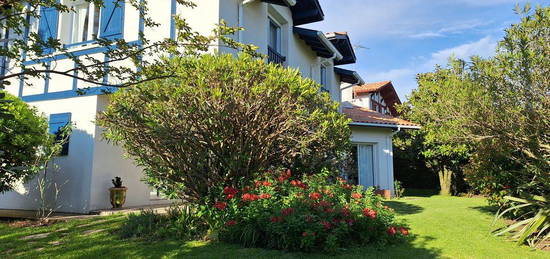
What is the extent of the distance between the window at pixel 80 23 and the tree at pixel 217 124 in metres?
5.32

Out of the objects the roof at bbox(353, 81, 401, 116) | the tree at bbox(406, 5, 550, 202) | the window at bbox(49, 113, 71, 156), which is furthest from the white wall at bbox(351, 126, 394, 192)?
the window at bbox(49, 113, 71, 156)

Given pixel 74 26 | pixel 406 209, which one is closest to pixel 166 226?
pixel 406 209

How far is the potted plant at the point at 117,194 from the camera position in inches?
374

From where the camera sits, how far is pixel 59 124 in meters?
10.1

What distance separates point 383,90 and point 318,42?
1825cm

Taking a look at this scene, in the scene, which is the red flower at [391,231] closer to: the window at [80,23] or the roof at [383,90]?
the window at [80,23]

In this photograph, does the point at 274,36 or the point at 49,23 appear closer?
the point at 49,23

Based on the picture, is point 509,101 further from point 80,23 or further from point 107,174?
point 80,23

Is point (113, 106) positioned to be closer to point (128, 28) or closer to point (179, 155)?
point (179, 155)

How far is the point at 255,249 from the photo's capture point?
537 cm

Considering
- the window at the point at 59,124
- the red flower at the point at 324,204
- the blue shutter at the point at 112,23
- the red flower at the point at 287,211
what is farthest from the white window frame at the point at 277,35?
the red flower at the point at 287,211

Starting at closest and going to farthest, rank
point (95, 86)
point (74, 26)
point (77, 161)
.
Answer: point (77, 161), point (95, 86), point (74, 26)

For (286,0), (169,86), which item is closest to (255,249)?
(169,86)

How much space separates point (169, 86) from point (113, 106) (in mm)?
1241
